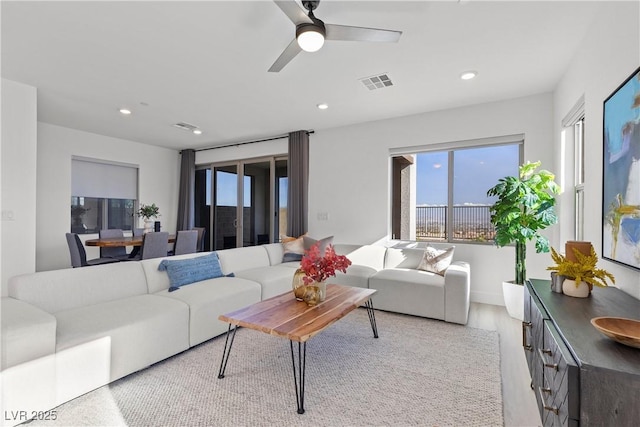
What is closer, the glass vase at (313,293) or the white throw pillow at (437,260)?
the glass vase at (313,293)

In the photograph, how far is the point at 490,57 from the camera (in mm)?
2818

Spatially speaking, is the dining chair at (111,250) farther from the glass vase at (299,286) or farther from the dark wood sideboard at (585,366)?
the dark wood sideboard at (585,366)

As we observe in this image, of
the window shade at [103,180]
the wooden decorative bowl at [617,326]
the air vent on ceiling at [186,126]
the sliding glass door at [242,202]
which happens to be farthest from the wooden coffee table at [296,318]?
the window shade at [103,180]

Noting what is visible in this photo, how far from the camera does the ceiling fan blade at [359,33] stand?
6.40 feet

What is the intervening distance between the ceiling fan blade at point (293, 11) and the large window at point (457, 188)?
3063 millimetres

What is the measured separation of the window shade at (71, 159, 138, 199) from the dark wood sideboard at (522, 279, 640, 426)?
22.9 feet

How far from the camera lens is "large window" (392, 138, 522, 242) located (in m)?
4.09

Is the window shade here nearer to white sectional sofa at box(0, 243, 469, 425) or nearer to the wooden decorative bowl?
white sectional sofa at box(0, 243, 469, 425)

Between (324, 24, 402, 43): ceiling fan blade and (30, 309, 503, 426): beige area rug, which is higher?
(324, 24, 402, 43): ceiling fan blade

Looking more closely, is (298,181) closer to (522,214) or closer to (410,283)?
(410,283)

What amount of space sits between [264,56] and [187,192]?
4.88m

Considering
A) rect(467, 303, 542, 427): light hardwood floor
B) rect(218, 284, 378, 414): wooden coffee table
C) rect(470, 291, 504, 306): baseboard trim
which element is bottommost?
rect(467, 303, 542, 427): light hardwood floor

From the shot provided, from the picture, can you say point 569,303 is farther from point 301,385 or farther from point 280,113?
point 280,113

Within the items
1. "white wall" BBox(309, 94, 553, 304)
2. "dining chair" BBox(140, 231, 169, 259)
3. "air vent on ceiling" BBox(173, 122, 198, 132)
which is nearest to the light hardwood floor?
"white wall" BBox(309, 94, 553, 304)
